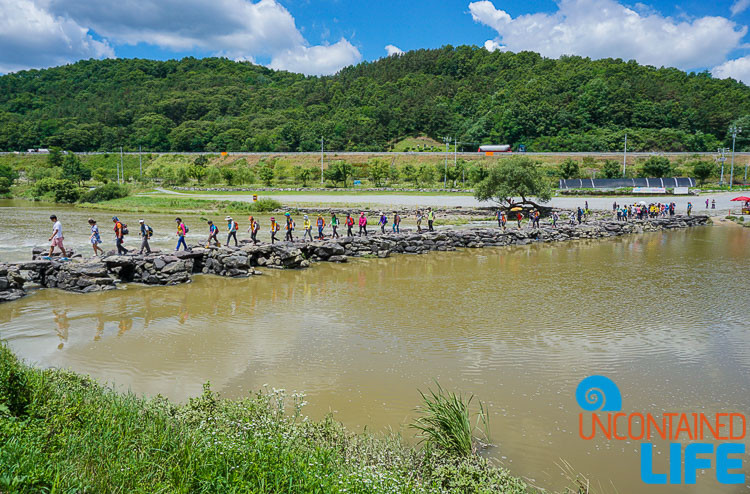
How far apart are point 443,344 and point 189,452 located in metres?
7.13

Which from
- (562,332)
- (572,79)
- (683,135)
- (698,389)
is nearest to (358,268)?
(562,332)

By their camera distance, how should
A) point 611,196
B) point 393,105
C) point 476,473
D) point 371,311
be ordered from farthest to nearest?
point 393,105
point 611,196
point 371,311
point 476,473

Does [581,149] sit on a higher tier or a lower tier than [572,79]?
lower

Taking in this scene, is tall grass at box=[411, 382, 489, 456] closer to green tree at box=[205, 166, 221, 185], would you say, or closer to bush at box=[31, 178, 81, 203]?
bush at box=[31, 178, 81, 203]

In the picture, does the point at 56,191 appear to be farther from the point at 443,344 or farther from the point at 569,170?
the point at 569,170

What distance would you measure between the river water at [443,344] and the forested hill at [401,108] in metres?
102

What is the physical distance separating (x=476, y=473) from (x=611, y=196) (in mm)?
65305

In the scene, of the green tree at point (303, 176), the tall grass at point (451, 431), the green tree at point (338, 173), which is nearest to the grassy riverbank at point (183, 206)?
the green tree at point (338, 173)

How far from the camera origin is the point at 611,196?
62844 millimetres

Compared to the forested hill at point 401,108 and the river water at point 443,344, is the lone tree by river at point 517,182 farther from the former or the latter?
the forested hill at point 401,108

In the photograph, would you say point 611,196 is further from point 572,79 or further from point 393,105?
point 393,105

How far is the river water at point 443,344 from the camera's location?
7.70m

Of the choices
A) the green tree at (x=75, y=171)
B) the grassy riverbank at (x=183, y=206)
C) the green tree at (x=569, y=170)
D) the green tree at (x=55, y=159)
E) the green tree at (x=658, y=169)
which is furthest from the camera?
the green tree at (x=55, y=159)

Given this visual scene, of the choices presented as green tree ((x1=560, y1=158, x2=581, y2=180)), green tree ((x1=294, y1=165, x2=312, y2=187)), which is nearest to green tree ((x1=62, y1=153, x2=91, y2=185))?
green tree ((x1=294, y1=165, x2=312, y2=187))
